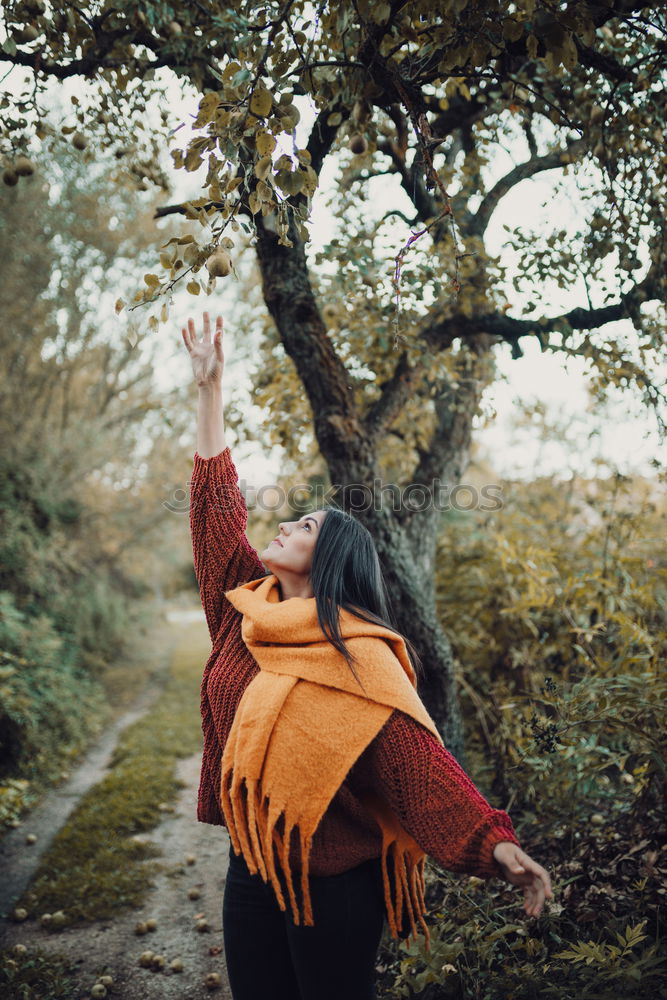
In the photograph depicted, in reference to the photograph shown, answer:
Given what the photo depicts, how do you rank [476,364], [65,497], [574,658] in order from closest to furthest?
[574,658] < [476,364] < [65,497]

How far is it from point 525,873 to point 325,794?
459 mm

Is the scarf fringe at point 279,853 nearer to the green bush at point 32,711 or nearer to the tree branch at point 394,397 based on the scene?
the tree branch at point 394,397

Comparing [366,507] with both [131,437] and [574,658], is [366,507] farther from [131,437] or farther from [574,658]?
[131,437]

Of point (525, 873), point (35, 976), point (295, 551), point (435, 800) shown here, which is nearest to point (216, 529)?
point (295, 551)

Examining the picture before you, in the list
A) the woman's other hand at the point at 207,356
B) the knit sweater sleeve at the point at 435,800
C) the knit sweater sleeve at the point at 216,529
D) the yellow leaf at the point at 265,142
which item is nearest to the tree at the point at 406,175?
the yellow leaf at the point at 265,142

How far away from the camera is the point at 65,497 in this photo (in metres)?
8.12

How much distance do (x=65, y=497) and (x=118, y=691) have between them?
8.66 feet

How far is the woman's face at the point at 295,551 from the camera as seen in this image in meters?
1.82

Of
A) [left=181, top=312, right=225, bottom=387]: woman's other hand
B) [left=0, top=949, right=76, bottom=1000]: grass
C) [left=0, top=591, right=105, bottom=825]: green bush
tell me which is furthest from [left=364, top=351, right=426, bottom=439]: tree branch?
[left=0, top=591, right=105, bottom=825]: green bush

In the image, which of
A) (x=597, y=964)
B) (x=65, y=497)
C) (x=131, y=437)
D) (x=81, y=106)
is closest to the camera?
(x=597, y=964)

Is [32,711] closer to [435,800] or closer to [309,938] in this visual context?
[309,938]

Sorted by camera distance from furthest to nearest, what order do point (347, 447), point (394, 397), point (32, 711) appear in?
1. point (32, 711)
2. point (394, 397)
3. point (347, 447)

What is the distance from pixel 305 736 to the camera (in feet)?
4.94

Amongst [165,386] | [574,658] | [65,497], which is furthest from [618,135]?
[165,386]
